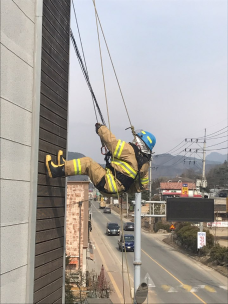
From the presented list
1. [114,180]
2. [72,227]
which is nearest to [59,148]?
[114,180]

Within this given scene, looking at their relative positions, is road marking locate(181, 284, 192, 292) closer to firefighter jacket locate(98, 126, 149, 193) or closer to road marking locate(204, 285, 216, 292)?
road marking locate(204, 285, 216, 292)

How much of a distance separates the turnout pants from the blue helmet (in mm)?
655

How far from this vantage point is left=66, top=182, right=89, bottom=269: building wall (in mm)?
18047

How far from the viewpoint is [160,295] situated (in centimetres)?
1727

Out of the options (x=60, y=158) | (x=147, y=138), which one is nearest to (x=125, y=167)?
(x=147, y=138)

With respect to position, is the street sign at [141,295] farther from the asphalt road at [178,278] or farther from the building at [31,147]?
the asphalt road at [178,278]

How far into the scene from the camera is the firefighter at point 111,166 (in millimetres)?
4293

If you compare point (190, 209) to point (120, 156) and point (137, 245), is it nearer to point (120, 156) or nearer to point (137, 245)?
point (137, 245)

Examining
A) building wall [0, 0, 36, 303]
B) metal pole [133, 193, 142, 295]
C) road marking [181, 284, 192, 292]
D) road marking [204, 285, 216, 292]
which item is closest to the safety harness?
building wall [0, 0, 36, 303]

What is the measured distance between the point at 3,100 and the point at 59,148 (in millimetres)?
1919

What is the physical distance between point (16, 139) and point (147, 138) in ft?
6.06

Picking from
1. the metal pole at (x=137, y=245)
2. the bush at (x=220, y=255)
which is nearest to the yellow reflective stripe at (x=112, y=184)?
the metal pole at (x=137, y=245)

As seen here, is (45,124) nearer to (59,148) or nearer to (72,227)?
(59,148)

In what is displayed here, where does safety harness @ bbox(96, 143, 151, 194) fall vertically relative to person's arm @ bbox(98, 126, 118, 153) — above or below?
below
